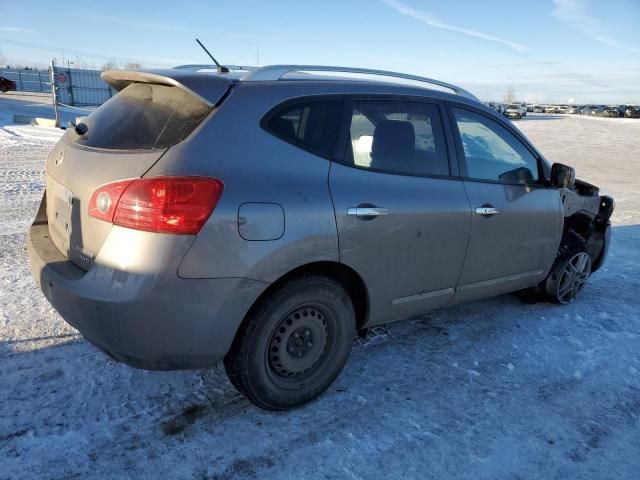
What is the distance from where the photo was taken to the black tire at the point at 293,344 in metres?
2.63

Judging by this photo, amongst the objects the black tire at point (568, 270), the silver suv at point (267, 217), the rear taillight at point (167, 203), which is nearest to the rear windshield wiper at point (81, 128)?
the silver suv at point (267, 217)

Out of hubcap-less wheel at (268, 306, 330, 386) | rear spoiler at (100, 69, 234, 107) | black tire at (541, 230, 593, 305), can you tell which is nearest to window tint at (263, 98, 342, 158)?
rear spoiler at (100, 69, 234, 107)

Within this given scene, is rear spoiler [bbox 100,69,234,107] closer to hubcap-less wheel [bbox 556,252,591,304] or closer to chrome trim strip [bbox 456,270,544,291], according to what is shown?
chrome trim strip [bbox 456,270,544,291]

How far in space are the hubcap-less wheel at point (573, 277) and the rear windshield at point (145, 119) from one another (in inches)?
138

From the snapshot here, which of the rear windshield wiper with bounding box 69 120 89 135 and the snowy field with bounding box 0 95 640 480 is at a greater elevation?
the rear windshield wiper with bounding box 69 120 89 135

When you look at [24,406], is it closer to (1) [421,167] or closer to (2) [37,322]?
(2) [37,322]

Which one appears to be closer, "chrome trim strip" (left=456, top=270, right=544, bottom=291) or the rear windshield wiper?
the rear windshield wiper

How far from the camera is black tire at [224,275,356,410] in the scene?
2627mm

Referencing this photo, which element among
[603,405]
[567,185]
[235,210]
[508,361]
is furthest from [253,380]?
[567,185]

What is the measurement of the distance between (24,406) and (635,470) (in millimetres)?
3175

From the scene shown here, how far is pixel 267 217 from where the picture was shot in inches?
96.3

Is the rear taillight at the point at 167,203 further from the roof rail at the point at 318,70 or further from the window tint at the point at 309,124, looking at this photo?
the roof rail at the point at 318,70

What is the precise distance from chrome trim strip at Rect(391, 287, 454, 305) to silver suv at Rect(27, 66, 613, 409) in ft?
0.05

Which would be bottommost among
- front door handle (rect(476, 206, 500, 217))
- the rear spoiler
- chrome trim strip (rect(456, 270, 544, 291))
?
chrome trim strip (rect(456, 270, 544, 291))
